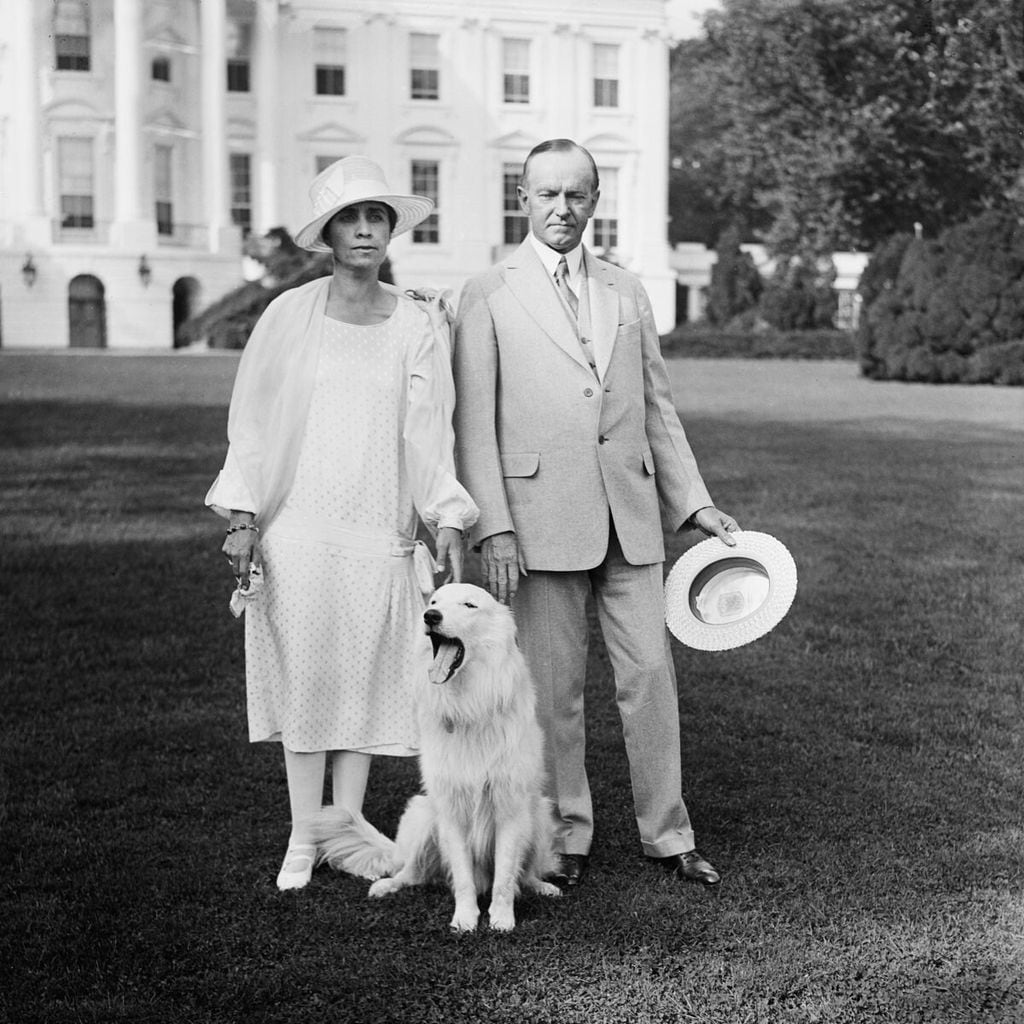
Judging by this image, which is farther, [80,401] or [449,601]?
[80,401]

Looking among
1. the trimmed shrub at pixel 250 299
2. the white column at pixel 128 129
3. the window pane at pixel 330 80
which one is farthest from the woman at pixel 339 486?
the window pane at pixel 330 80

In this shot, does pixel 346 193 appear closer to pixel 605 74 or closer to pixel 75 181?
pixel 75 181

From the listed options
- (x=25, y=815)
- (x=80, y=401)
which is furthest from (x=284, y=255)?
(x=25, y=815)

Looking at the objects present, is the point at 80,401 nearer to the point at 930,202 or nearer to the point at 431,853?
the point at 431,853

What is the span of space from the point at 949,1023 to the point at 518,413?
6.96 feet

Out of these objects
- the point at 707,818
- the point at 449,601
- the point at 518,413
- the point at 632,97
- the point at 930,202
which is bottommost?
the point at 707,818

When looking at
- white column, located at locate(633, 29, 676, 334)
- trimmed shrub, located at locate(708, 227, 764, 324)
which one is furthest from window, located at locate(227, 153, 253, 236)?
trimmed shrub, located at locate(708, 227, 764, 324)

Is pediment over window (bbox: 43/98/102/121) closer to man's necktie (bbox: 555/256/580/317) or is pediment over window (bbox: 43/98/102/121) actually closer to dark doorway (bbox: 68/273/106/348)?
dark doorway (bbox: 68/273/106/348)

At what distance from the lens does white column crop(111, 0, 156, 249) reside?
44.2 m

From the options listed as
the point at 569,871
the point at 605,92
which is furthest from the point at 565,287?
the point at 605,92

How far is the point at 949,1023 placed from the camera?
12.7 ft

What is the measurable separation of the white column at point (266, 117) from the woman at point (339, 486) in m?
44.5

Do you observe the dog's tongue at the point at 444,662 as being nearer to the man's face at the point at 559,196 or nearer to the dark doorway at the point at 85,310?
the man's face at the point at 559,196

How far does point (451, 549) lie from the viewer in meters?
4.61
